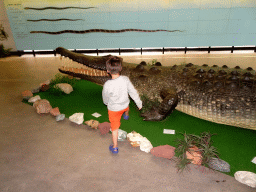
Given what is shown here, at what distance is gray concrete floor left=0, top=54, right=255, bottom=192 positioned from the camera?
7.24 feet

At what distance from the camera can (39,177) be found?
235cm

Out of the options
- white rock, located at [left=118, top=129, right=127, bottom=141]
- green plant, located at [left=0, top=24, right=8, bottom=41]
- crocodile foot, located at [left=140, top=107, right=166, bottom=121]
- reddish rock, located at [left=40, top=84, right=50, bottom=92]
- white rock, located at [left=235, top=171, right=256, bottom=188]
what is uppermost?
green plant, located at [left=0, top=24, right=8, bottom=41]

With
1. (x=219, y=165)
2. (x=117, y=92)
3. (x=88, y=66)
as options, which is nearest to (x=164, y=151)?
(x=219, y=165)

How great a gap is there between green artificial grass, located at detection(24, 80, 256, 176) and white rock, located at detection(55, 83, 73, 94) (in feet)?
0.77

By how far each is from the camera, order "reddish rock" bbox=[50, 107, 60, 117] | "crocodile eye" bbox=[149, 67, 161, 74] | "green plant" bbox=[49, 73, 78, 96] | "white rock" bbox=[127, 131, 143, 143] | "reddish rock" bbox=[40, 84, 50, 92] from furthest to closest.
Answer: "reddish rock" bbox=[40, 84, 50, 92] < "green plant" bbox=[49, 73, 78, 96] < "crocodile eye" bbox=[149, 67, 161, 74] < "reddish rock" bbox=[50, 107, 60, 117] < "white rock" bbox=[127, 131, 143, 143]

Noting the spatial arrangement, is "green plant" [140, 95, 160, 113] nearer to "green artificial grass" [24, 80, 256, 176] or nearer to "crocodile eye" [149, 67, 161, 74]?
"green artificial grass" [24, 80, 256, 176]

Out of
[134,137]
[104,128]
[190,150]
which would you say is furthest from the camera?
[104,128]

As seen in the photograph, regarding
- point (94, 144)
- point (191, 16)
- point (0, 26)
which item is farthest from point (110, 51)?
point (94, 144)

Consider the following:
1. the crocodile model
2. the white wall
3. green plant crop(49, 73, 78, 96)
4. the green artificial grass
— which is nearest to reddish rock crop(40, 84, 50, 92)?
green plant crop(49, 73, 78, 96)

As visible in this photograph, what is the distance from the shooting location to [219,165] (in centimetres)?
234

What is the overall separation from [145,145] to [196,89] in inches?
54.4

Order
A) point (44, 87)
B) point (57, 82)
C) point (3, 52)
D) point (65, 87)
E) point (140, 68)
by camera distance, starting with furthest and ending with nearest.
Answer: point (3, 52) < point (57, 82) < point (44, 87) < point (65, 87) < point (140, 68)

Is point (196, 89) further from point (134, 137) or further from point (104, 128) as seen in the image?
point (104, 128)

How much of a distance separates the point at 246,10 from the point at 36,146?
920 centimetres
